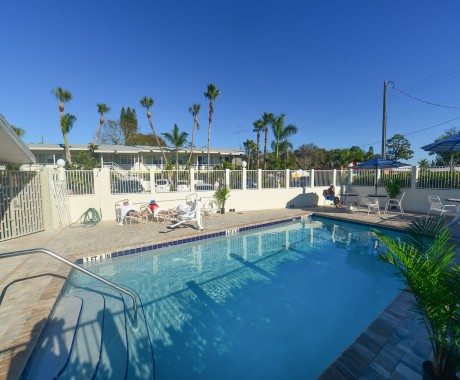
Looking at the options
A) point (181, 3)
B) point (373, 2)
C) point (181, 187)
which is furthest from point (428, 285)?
point (181, 3)

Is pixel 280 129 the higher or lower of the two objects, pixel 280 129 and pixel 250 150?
the higher

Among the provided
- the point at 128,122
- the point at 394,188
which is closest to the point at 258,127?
the point at 394,188

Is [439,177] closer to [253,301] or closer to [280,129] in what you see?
[253,301]

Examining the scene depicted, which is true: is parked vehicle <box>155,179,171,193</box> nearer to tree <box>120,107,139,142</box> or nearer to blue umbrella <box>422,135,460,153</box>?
blue umbrella <box>422,135,460,153</box>

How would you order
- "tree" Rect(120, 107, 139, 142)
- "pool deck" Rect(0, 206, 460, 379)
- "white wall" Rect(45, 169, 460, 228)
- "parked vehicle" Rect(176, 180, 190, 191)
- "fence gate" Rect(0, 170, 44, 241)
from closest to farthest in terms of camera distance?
"pool deck" Rect(0, 206, 460, 379) < "fence gate" Rect(0, 170, 44, 241) < "white wall" Rect(45, 169, 460, 228) < "parked vehicle" Rect(176, 180, 190, 191) < "tree" Rect(120, 107, 139, 142)

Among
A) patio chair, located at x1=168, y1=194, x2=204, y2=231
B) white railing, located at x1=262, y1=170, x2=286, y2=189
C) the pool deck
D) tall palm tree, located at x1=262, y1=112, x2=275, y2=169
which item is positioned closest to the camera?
the pool deck

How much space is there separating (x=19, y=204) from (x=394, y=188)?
15.5 meters

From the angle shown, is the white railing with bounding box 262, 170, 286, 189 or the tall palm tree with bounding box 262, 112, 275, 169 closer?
the white railing with bounding box 262, 170, 286, 189

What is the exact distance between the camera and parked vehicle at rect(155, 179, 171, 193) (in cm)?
1095

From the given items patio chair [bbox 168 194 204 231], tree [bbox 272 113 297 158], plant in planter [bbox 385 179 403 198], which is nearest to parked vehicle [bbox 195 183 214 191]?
patio chair [bbox 168 194 204 231]

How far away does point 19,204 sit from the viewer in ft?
23.2

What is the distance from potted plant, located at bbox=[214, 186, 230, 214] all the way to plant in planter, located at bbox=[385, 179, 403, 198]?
27.3ft

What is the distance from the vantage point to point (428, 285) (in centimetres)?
174

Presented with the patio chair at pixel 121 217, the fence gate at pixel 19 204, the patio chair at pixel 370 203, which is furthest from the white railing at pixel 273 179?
the fence gate at pixel 19 204
